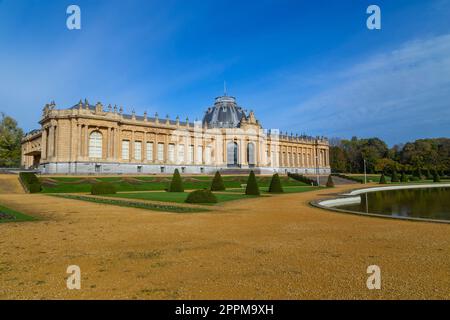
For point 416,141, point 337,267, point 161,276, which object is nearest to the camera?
point 161,276

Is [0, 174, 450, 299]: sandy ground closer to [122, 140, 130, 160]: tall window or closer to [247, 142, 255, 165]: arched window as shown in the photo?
[122, 140, 130, 160]: tall window

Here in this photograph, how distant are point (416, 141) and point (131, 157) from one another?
78.0 meters

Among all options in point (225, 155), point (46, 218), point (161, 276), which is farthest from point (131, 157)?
point (161, 276)

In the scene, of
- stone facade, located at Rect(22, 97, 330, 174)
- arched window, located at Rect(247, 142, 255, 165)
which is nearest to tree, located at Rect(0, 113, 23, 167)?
stone facade, located at Rect(22, 97, 330, 174)

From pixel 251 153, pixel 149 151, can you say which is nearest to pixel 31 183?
pixel 149 151

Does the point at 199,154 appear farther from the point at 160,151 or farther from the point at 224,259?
the point at 224,259

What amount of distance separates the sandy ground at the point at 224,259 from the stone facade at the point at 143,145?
124ft

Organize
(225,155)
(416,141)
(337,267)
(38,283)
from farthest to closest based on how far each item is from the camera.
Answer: (416,141), (225,155), (337,267), (38,283)

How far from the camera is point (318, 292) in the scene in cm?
456

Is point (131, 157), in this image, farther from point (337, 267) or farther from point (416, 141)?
point (416, 141)

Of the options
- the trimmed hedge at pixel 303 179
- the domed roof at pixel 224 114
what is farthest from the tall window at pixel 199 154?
the trimmed hedge at pixel 303 179

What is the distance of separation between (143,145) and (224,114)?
22327 mm

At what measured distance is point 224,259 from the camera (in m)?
6.45

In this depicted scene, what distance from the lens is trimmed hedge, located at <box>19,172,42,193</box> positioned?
2926 cm
